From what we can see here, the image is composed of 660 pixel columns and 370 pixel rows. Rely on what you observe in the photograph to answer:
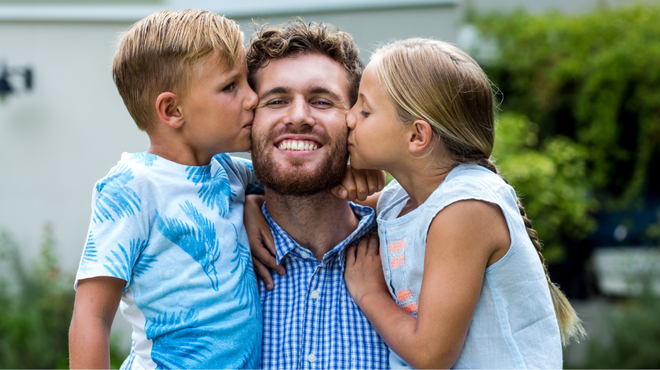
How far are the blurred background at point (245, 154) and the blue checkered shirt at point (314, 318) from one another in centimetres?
227

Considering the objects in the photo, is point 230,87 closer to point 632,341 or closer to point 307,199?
point 307,199

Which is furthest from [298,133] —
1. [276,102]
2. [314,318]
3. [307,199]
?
[314,318]

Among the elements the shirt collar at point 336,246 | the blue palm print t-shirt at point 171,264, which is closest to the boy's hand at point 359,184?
the shirt collar at point 336,246

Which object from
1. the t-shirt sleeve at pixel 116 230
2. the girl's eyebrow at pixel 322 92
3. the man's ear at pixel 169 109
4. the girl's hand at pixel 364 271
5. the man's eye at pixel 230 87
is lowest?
the girl's hand at pixel 364 271

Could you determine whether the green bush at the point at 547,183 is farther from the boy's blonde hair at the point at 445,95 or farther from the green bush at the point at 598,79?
the boy's blonde hair at the point at 445,95

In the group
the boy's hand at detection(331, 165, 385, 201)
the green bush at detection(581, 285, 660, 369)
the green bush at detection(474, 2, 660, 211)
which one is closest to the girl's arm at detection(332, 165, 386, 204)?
the boy's hand at detection(331, 165, 385, 201)

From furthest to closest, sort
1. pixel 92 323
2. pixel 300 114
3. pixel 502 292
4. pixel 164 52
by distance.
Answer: pixel 300 114
pixel 164 52
pixel 502 292
pixel 92 323

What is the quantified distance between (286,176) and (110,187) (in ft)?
2.13

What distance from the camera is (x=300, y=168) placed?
208cm

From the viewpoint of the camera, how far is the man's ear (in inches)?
72.1

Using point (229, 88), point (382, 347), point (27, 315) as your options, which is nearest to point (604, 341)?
point (382, 347)

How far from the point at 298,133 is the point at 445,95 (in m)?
0.58

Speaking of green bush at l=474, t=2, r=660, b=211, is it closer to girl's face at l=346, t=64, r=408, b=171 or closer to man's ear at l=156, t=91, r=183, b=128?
girl's face at l=346, t=64, r=408, b=171

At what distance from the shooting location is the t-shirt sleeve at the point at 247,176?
2301 mm
